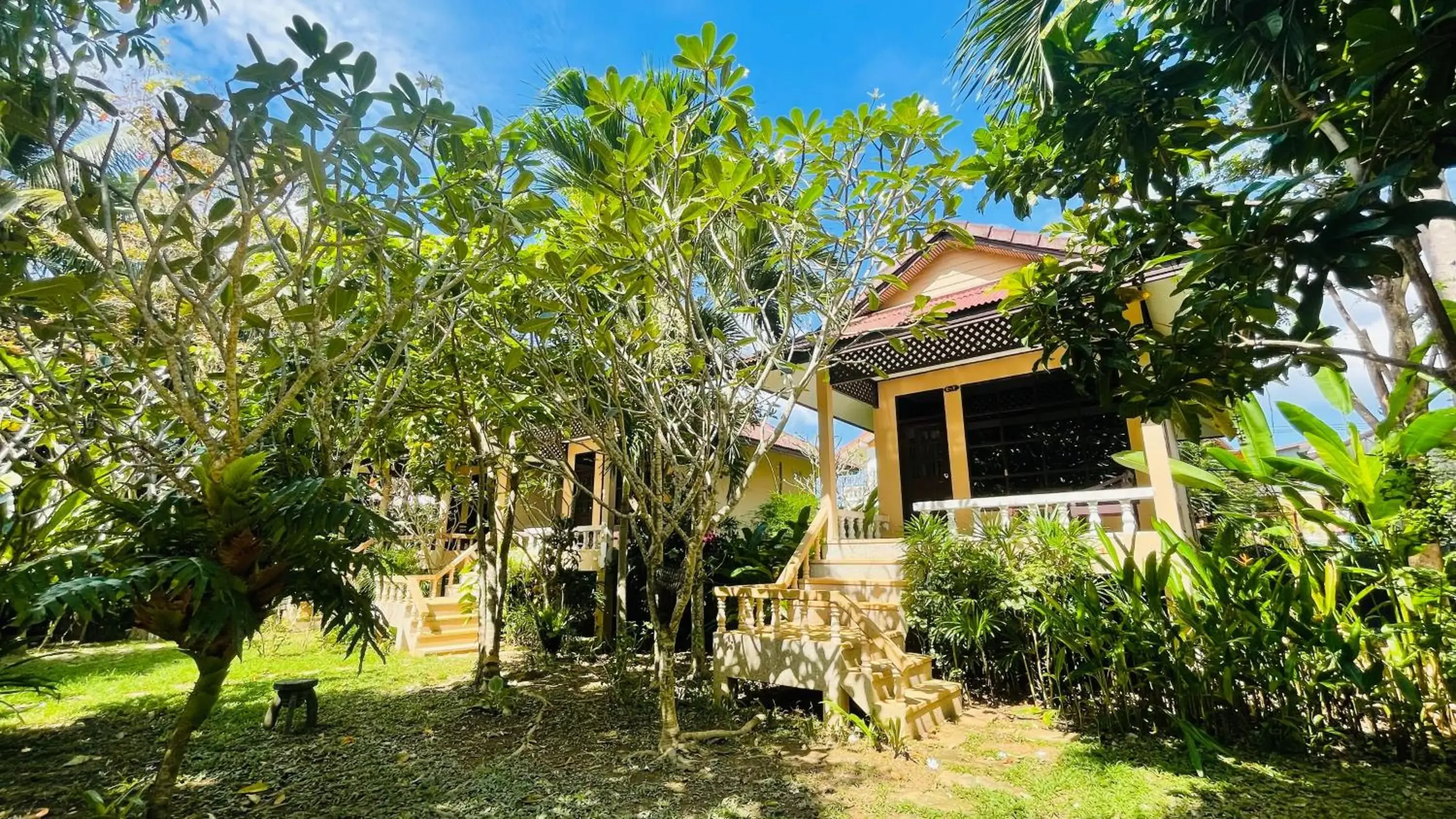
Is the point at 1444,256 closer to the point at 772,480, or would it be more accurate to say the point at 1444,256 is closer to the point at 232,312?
the point at 232,312

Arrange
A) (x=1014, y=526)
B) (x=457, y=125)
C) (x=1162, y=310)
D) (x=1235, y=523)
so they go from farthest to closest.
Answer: (x=1162, y=310) → (x=1014, y=526) → (x=1235, y=523) → (x=457, y=125)

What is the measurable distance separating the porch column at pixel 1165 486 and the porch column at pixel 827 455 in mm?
3620

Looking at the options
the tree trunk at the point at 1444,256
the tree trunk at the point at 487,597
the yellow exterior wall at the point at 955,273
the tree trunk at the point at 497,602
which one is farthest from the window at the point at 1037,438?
the tree trunk at the point at 487,597

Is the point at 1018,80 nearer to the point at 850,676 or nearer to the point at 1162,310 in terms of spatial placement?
the point at 850,676

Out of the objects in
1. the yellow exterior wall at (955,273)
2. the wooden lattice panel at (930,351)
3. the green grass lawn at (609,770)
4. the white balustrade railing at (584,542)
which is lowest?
the green grass lawn at (609,770)

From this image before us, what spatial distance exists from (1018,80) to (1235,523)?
14.9 feet

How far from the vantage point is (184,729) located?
312 cm

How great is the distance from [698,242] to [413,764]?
4.27 meters

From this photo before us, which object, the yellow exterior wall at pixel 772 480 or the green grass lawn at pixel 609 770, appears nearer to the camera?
the green grass lawn at pixel 609 770

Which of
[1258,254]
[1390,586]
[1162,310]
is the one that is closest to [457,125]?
[1258,254]

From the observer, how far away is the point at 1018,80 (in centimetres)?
407

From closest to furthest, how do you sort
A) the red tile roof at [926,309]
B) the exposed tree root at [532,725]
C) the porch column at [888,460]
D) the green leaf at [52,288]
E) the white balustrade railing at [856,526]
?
the green leaf at [52,288], the exposed tree root at [532,725], the red tile roof at [926,309], the white balustrade railing at [856,526], the porch column at [888,460]

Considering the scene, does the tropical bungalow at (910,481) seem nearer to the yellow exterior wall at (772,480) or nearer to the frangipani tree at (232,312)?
the frangipani tree at (232,312)

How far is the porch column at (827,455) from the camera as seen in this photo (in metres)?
8.49
